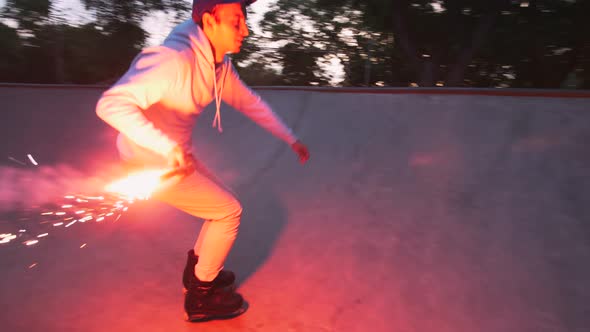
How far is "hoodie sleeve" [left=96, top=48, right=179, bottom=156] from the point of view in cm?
187

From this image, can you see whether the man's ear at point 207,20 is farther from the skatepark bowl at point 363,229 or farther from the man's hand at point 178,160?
the skatepark bowl at point 363,229

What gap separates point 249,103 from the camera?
2734 mm

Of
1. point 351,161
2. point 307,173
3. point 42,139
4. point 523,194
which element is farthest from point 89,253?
point 42,139

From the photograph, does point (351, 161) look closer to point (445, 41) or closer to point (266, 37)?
point (445, 41)

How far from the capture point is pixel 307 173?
16.6 ft

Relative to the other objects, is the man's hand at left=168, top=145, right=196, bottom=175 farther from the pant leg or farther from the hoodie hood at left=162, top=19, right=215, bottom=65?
the hoodie hood at left=162, top=19, right=215, bottom=65

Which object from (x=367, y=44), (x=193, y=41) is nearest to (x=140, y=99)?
(x=193, y=41)

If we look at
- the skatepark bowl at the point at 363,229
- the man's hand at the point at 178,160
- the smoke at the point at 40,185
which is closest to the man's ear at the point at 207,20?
the man's hand at the point at 178,160

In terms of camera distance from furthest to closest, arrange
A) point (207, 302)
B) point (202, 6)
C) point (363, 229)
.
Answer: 1. point (363, 229)
2. point (207, 302)
3. point (202, 6)

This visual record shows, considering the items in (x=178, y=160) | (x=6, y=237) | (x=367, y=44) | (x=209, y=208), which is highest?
(x=178, y=160)

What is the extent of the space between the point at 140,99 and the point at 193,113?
1.25 ft

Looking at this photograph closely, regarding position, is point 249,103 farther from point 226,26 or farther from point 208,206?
point 208,206

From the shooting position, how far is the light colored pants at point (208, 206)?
231cm

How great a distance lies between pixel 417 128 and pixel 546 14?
9.00 m
